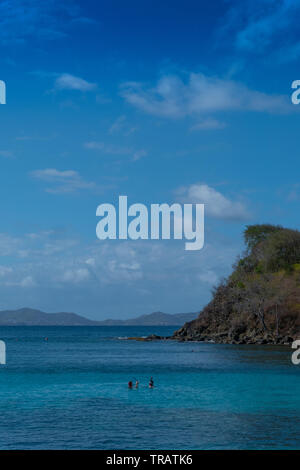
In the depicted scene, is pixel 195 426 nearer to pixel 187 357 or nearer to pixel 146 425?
pixel 146 425

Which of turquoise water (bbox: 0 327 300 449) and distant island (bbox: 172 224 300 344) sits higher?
distant island (bbox: 172 224 300 344)

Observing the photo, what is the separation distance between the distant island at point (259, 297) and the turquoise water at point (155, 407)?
1459 inches

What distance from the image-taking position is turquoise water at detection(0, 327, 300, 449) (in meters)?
31.2

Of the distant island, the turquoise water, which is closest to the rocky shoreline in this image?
the distant island

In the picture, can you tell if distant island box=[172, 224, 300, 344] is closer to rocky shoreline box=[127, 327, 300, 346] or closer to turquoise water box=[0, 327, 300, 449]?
rocky shoreline box=[127, 327, 300, 346]

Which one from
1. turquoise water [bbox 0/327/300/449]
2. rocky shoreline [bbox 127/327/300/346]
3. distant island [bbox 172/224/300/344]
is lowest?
turquoise water [bbox 0/327/300/449]

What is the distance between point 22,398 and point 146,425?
50.4ft

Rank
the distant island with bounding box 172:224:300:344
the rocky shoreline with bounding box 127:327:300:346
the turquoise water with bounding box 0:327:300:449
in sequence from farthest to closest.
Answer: the distant island with bounding box 172:224:300:344 → the rocky shoreline with bounding box 127:327:300:346 → the turquoise water with bounding box 0:327:300:449

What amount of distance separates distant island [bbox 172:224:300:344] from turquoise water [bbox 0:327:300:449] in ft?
122

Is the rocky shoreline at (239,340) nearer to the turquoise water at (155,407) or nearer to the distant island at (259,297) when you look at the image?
the distant island at (259,297)

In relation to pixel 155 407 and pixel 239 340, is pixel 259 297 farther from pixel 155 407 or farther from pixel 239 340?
pixel 155 407

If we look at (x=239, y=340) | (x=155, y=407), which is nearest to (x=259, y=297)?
(x=239, y=340)
